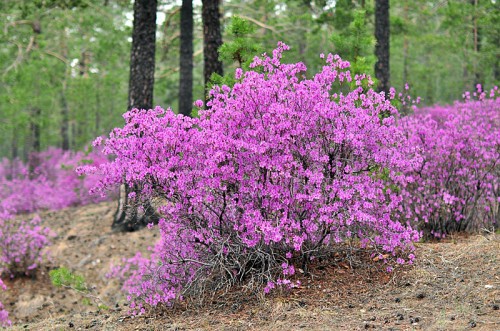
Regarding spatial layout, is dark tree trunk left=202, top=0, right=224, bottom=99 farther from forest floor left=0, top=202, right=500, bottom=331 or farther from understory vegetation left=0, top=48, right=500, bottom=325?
forest floor left=0, top=202, right=500, bottom=331

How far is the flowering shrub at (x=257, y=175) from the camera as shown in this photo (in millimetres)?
5008

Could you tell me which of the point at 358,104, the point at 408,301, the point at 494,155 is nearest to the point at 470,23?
the point at 494,155

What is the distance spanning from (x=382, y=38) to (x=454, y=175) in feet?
16.0

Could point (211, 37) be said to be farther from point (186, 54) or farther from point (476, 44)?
point (476, 44)

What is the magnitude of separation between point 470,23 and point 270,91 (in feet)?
50.7

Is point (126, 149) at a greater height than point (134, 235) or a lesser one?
greater

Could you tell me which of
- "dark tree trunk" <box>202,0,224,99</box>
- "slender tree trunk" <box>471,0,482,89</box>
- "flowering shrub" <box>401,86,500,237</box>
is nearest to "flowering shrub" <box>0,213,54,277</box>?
"dark tree trunk" <box>202,0,224,99</box>

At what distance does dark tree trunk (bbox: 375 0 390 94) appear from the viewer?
36.4 feet

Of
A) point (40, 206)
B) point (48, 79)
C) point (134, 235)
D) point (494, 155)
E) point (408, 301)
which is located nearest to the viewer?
point (408, 301)

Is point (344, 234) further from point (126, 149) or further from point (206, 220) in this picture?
point (126, 149)

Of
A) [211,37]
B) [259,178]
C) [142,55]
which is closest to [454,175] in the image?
[259,178]

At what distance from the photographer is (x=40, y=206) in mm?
16578

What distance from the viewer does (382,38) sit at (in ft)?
36.7

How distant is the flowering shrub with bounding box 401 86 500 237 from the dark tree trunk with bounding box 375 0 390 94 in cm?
403
